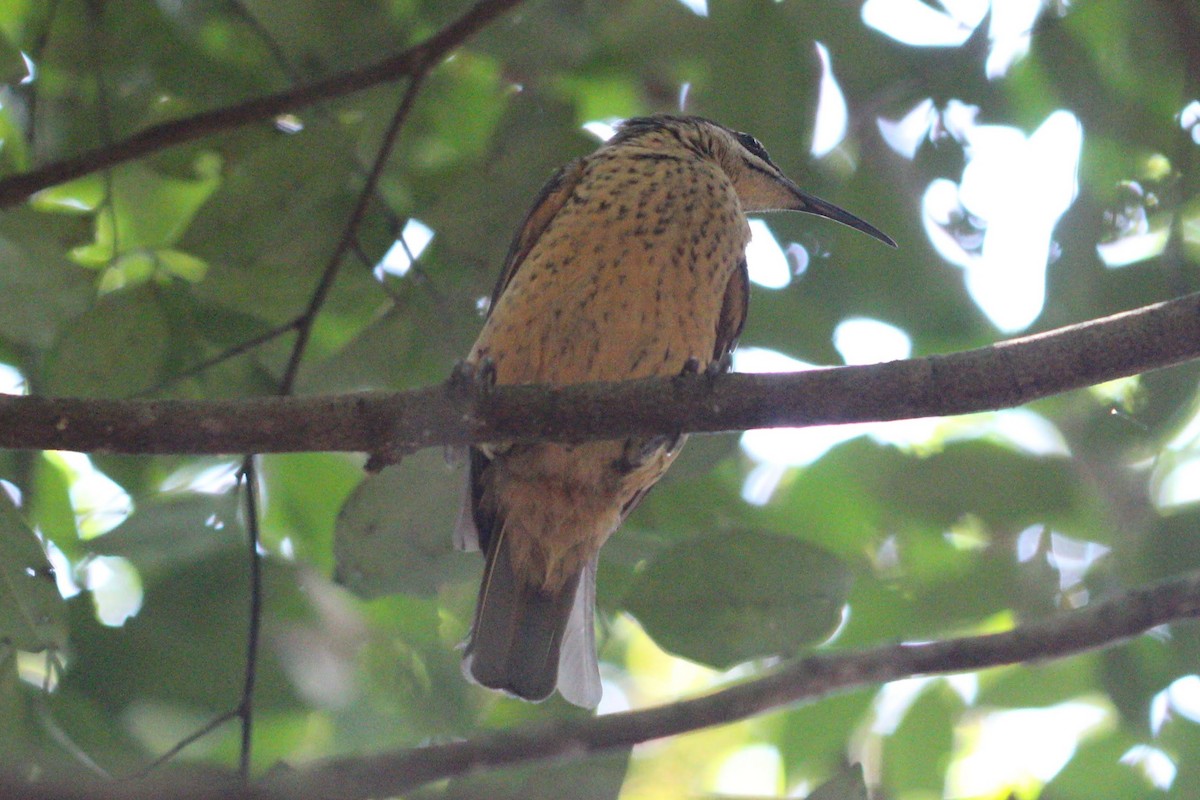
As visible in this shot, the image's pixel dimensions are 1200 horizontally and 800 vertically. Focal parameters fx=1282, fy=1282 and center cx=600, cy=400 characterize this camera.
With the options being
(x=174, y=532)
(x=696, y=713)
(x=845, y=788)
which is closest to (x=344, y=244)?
(x=174, y=532)

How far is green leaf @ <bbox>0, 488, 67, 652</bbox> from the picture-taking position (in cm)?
271

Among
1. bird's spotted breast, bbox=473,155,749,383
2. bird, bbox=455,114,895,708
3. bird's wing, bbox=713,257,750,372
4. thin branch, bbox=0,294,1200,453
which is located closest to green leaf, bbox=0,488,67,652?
thin branch, bbox=0,294,1200,453

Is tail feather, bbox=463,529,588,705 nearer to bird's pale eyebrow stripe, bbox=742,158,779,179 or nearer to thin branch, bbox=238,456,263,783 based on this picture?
thin branch, bbox=238,456,263,783

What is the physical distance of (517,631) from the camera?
365 centimetres

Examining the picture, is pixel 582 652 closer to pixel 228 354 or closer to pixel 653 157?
pixel 228 354

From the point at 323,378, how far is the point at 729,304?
4.05 feet

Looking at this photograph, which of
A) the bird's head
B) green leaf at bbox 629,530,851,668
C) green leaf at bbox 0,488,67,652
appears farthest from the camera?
the bird's head

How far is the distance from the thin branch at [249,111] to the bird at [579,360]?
572 millimetres

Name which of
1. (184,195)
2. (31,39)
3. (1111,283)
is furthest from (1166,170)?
(31,39)

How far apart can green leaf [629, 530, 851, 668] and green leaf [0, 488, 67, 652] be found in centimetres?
138

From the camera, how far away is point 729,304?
3.88m

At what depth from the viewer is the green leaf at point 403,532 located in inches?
132

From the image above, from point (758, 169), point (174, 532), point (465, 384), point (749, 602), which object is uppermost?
point (465, 384)

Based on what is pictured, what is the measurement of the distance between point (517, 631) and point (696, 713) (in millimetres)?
1402
